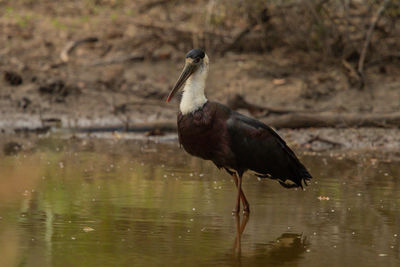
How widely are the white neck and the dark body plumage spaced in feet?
0.14

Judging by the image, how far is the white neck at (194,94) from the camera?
642cm

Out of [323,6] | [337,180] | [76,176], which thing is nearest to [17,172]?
[76,176]

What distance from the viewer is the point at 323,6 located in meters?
12.5

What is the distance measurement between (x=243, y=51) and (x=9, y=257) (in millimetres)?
9002

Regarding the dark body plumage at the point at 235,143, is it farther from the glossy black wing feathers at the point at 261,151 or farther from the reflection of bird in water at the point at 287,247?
the reflection of bird in water at the point at 287,247

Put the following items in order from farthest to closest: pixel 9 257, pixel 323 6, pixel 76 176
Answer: pixel 323 6 < pixel 76 176 < pixel 9 257

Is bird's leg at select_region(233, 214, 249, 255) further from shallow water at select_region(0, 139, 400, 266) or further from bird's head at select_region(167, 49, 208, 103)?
bird's head at select_region(167, 49, 208, 103)

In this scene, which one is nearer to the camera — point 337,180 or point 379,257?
point 379,257

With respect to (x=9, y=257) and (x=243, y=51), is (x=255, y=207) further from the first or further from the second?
(x=243, y=51)

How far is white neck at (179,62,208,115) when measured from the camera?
21.1 feet

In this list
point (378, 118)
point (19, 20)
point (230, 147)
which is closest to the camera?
point (230, 147)

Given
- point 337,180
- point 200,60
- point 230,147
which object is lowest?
point 337,180

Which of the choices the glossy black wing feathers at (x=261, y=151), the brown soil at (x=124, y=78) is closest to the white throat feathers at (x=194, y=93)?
the glossy black wing feathers at (x=261, y=151)

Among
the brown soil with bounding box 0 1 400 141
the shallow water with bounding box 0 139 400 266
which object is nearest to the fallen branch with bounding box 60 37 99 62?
the brown soil with bounding box 0 1 400 141
